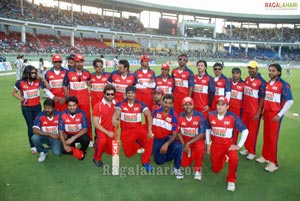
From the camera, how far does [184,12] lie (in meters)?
64.1

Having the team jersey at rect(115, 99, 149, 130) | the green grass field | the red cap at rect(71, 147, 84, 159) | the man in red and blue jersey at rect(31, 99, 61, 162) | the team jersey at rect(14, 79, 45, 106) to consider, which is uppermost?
the team jersey at rect(14, 79, 45, 106)

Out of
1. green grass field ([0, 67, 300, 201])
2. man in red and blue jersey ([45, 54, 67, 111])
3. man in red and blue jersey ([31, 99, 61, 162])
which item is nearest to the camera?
green grass field ([0, 67, 300, 201])

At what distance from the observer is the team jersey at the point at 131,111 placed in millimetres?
5582

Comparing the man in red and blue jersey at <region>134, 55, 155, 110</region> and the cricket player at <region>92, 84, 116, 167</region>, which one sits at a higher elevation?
the man in red and blue jersey at <region>134, 55, 155, 110</region>

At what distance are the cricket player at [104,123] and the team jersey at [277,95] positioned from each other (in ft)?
11.4

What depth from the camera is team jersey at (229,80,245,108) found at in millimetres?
6199

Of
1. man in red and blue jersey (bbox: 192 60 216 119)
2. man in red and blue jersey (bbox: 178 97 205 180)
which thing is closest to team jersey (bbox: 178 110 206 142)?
man in red and blue jersey (bbox: 178 97 205 180)

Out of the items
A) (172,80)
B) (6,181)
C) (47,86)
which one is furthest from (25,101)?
(172,80)

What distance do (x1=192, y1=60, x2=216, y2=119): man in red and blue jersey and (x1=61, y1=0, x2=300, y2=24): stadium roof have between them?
168 feet

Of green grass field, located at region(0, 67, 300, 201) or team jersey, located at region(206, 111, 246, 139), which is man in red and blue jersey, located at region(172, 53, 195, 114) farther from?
green grass field, located at region(0, 67, 300, 201)

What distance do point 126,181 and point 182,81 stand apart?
319cm

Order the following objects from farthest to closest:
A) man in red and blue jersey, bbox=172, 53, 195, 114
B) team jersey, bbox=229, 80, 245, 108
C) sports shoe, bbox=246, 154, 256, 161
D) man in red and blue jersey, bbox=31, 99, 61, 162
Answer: man in red and blue jersey, bbox=172, 53, 195, 114
team jersey, bbox=229, 80, 245, 108
sports shoe, bbox=246, 154, 256, 161
man in red and blue jersey, bbox=31, 99, 61, 162

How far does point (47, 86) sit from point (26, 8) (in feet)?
145

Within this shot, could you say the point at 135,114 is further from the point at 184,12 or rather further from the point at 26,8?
the point at 184,12
